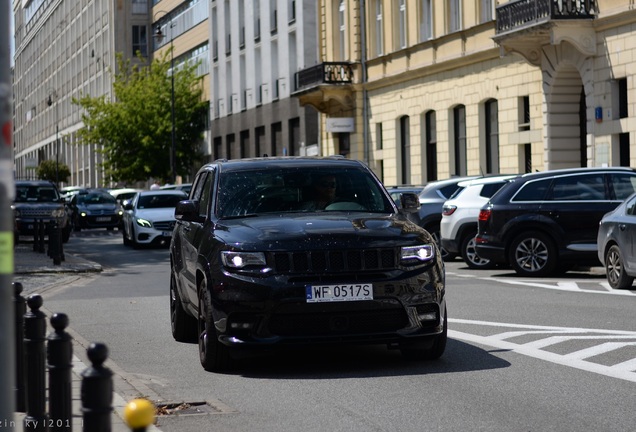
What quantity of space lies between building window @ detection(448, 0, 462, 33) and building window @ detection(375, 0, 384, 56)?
21.0 ft

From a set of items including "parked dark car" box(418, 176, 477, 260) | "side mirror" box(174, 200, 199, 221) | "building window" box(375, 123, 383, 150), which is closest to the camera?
"side mirror" box(174, 200, 199, 221)

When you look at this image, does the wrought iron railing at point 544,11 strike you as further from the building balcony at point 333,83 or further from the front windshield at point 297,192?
the front windshield at point 297,192

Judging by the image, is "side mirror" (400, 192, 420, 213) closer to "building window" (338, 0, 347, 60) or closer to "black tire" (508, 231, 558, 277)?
"black tire" (508, 231, 558, 277)

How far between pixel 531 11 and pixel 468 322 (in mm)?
22019

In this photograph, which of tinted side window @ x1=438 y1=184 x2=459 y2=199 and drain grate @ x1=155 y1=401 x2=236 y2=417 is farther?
tinted side window @ x1=438 y1=184 x2=459 y2=199

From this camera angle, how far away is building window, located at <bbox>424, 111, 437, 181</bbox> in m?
45.6

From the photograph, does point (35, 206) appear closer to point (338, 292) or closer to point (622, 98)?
point (622, 98)

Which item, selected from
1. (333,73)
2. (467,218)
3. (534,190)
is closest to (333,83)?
(333,73)

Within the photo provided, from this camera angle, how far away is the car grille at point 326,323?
10068mm

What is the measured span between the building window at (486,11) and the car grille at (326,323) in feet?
100

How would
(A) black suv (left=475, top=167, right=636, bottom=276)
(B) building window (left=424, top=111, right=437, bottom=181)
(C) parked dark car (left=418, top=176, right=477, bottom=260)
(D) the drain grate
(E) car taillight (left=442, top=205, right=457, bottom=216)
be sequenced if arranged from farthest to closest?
1. (B) building window (left=424, top=111, right=437, bottom=181)
2. (C) parked dark car (left=418, top=176, right=477, bottom=260)
3. (E) car taillight (left=442, top=205, right=457, bottom=216)
4. (A) black suv (left=475, top=167, right=636, bottom=276)
5. (D) the drain grate

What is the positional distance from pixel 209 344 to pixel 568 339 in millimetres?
3427

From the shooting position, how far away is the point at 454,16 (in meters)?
42.9

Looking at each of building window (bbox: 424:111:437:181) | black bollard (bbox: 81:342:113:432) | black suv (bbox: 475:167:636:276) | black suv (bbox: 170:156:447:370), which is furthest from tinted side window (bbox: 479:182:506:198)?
building window (bbox: 424:111:437:181)
